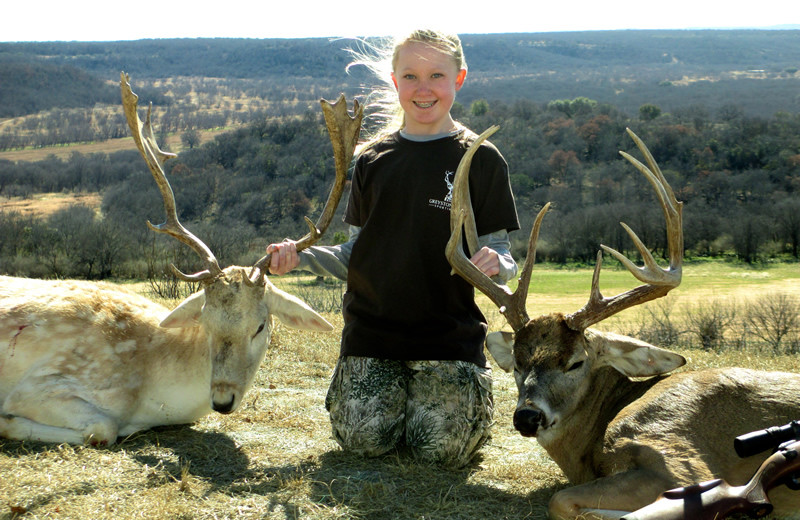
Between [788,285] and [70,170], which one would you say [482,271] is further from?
[70,170]

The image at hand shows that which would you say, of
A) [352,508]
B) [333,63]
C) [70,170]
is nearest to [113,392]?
[352,508]

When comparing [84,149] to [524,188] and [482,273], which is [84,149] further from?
[482,273]

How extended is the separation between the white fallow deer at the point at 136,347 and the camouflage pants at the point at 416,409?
64 cm

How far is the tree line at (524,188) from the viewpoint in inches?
1341

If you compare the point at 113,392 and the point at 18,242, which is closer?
the point at 113,392

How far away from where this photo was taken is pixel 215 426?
245 inches

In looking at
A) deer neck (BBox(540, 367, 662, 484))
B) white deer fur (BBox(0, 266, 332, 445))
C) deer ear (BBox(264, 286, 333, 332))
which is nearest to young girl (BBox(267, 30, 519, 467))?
deer ear (BBox(264, 286, 333, 332))

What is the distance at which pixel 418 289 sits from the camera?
5.57 meters

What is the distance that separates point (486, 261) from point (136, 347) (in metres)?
2.89

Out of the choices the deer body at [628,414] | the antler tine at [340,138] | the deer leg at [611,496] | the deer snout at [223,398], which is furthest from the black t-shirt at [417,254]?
the deer leg at [611,496]

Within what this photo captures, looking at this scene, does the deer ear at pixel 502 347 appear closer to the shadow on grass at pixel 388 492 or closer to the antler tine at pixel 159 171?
the shadow on grass at pixel 388 492

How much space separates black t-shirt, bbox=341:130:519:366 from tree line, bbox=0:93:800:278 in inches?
749

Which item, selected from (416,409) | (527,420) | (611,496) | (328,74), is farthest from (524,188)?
(328,74)

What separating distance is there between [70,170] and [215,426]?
234 feet
